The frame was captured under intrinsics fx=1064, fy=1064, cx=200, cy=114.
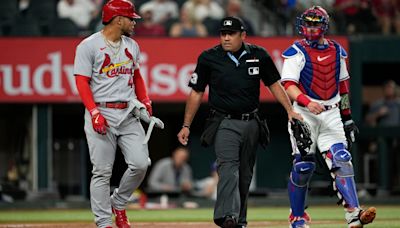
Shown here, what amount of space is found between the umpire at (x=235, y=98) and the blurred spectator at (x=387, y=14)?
9418 mm

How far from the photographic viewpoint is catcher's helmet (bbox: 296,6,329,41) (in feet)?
32.1

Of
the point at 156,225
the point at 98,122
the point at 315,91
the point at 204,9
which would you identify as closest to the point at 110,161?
the point at 98,122

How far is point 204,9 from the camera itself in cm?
1889

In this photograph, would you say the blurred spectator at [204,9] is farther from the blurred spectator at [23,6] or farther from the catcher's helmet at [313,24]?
the catcher's helmet at [313,24]

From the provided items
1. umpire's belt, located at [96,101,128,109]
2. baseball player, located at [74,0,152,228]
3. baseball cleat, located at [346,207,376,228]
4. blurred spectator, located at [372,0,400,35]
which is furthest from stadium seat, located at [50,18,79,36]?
baseball cleat, located at [346,207,376,228]

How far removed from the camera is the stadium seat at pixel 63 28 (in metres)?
17.8

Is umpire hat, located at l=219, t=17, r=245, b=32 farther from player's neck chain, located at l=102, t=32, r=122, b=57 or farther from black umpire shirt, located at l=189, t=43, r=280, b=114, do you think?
player's neck chain, located at l=102, t=32, r=122, b=57

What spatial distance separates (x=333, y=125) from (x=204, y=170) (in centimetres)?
955

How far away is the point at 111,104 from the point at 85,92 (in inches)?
11.9

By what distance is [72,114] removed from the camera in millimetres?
19250

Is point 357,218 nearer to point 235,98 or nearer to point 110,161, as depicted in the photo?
point 235,98

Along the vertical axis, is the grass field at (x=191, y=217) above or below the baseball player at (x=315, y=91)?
below

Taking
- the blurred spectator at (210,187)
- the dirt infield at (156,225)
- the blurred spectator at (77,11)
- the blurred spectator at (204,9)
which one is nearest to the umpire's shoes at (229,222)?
the dirt infield at (156,225)

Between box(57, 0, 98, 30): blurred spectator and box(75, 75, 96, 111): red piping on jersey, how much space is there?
9148 millimetres
